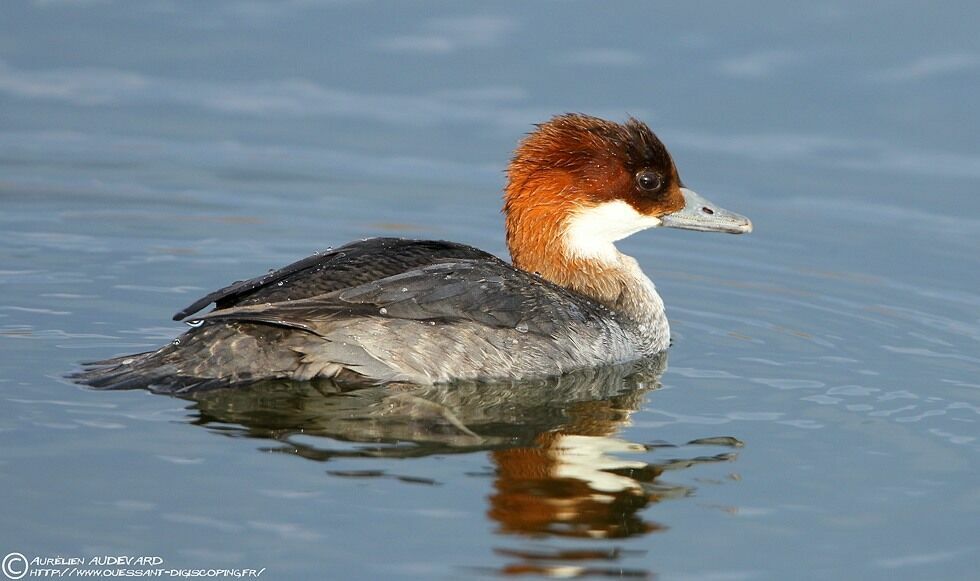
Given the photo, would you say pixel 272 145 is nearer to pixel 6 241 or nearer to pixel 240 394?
pixel 6 241

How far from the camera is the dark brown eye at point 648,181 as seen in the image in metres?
11.0

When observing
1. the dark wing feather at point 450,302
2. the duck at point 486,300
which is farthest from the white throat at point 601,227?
the dark wing feather at point 450,302

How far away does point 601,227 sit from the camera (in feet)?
36.6

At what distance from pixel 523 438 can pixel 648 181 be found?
2.58 m

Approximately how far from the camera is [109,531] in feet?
24.9

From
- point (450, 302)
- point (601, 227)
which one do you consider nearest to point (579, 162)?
point (601, 227)

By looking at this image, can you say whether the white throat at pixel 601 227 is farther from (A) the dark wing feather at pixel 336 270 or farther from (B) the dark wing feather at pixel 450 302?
(A) the dark wing feather at pixel 336 270

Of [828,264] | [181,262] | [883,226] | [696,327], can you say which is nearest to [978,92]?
[883,226]

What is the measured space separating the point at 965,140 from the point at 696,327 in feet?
13.7

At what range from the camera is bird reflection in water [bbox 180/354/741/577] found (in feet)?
26.0

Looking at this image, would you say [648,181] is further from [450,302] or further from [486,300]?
[450,302]

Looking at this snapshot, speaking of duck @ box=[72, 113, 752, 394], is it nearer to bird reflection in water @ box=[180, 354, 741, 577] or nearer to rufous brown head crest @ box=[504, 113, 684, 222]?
rufous brown head crest @ box=[504, 113, 684, 222]

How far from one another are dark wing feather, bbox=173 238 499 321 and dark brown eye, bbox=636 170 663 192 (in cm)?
126

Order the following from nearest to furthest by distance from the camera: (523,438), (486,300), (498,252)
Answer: (523,438) < (486,300) < (498,252)
